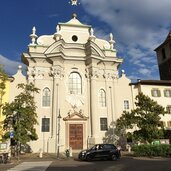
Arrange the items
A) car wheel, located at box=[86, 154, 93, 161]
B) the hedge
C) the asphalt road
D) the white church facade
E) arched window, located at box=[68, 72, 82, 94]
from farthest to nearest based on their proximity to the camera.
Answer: arched window, located at box=[68, 72, 82, 94]
the white church facade
the hedge
car wheel, located at box=[86, 154, 93, 161]
the asphalt road

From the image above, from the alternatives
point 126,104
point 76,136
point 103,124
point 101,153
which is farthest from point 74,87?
point 101,153

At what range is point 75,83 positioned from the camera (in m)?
36.8

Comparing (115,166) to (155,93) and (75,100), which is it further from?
(155,93)

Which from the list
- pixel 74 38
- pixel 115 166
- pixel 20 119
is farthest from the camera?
pixel 74 38

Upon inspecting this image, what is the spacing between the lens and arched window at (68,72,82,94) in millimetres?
36312

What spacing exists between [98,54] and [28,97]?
14428 mm

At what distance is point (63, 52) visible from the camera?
36.6 metres

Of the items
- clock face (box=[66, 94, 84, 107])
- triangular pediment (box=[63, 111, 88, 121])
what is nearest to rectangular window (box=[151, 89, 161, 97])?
clock face (box=[66, 94, 84, 107])

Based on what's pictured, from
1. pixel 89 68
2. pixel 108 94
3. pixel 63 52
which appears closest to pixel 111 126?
pixel 108 94

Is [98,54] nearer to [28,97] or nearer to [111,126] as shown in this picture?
[111,126]

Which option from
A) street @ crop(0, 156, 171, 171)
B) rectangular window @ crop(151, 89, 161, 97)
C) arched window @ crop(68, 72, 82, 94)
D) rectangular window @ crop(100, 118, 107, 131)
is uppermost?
arched window @ crop(68, 72, 82, 94)

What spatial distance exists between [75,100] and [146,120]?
10968 millimetres

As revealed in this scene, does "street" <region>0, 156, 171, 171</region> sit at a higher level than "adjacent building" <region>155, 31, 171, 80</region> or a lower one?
lower

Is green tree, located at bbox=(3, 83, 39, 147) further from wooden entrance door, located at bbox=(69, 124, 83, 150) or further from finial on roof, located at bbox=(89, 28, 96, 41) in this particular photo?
finial on roof, located at bbox=(89, 28, 96, 41)
